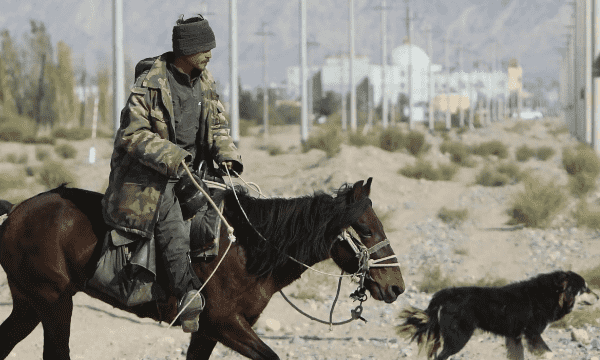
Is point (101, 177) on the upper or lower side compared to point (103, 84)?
lower

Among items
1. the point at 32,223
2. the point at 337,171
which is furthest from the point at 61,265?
the point at 337,171

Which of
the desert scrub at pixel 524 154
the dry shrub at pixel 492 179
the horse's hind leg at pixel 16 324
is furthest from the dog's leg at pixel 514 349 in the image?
the desert scrub at pixel 524 154

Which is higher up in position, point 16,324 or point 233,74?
point 233,74

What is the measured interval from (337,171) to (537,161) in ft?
45.6

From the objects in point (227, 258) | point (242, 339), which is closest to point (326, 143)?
point (227, 258)

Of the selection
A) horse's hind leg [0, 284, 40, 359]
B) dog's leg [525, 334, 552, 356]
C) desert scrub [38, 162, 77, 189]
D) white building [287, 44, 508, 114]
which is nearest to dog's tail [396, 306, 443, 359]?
dog's leg [525, 334, 552, 356]

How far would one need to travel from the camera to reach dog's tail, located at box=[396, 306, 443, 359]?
7.40 metres

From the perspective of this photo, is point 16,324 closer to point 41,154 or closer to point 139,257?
point 139,257

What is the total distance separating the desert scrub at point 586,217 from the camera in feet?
51.4

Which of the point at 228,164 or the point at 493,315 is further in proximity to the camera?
the point at 493,315

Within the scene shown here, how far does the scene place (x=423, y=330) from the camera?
7.43m

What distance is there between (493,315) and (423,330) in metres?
0.60

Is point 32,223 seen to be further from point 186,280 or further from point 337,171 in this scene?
point 337,171

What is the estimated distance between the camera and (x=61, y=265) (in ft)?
18.2
